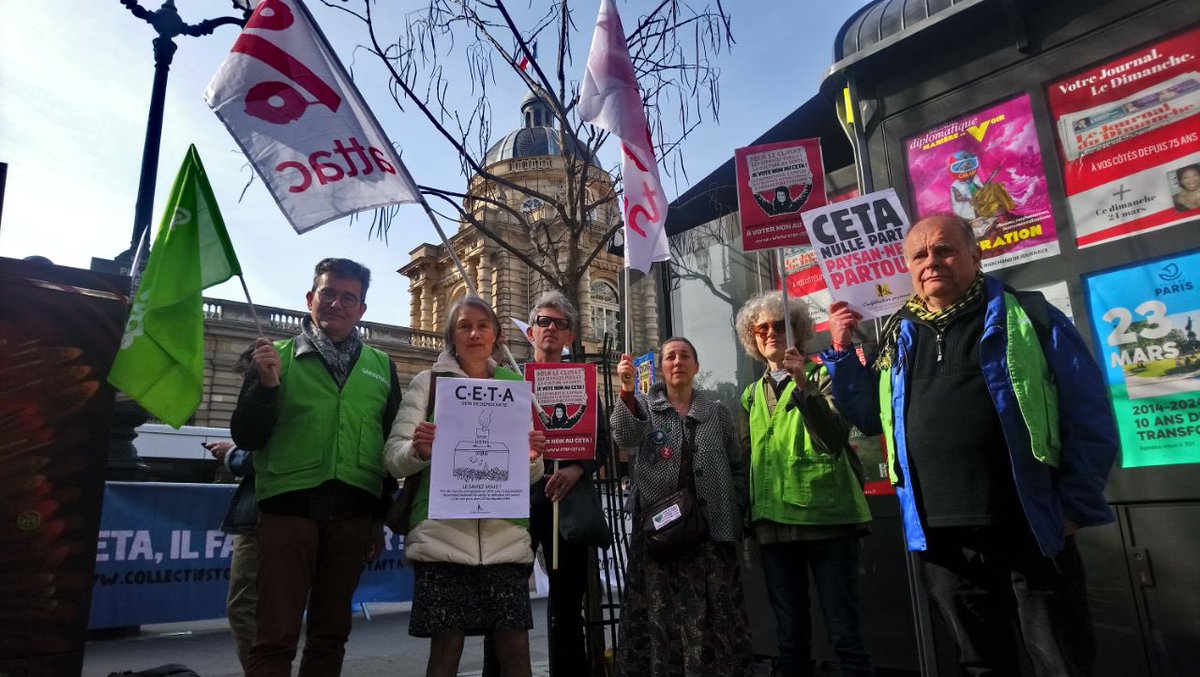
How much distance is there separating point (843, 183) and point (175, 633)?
834 centimetres

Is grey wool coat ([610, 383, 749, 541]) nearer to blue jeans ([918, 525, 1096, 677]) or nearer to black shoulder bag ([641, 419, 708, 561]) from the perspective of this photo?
black shoulder bag ([641, 419, 708, 561])

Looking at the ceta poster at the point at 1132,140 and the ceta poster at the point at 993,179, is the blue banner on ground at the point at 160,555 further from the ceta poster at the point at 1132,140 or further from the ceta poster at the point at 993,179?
the ceta poster at the point at 1132,140

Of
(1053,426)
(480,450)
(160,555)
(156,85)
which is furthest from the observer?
(160,555)

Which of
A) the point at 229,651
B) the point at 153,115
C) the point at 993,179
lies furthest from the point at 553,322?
the point at 229,651

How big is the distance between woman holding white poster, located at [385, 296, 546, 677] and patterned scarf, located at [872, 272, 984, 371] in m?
1.54

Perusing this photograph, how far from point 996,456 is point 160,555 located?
795cm

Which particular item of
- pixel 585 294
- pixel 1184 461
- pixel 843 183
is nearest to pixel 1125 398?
pixel 1184 461

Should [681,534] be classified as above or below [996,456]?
below

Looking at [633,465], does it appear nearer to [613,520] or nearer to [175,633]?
[613,520]

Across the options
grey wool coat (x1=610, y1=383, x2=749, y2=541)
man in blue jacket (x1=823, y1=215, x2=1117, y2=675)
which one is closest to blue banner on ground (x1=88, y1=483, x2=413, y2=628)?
grey wool coat (x1=610, y1=383, x2=749, y2=541)

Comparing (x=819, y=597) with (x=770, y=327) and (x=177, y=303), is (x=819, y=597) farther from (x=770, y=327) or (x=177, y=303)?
(x=177, y=303)

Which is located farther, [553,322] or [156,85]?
[156,85]

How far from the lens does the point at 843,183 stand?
5.00m

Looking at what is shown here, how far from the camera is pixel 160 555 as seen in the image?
748 centimetres
